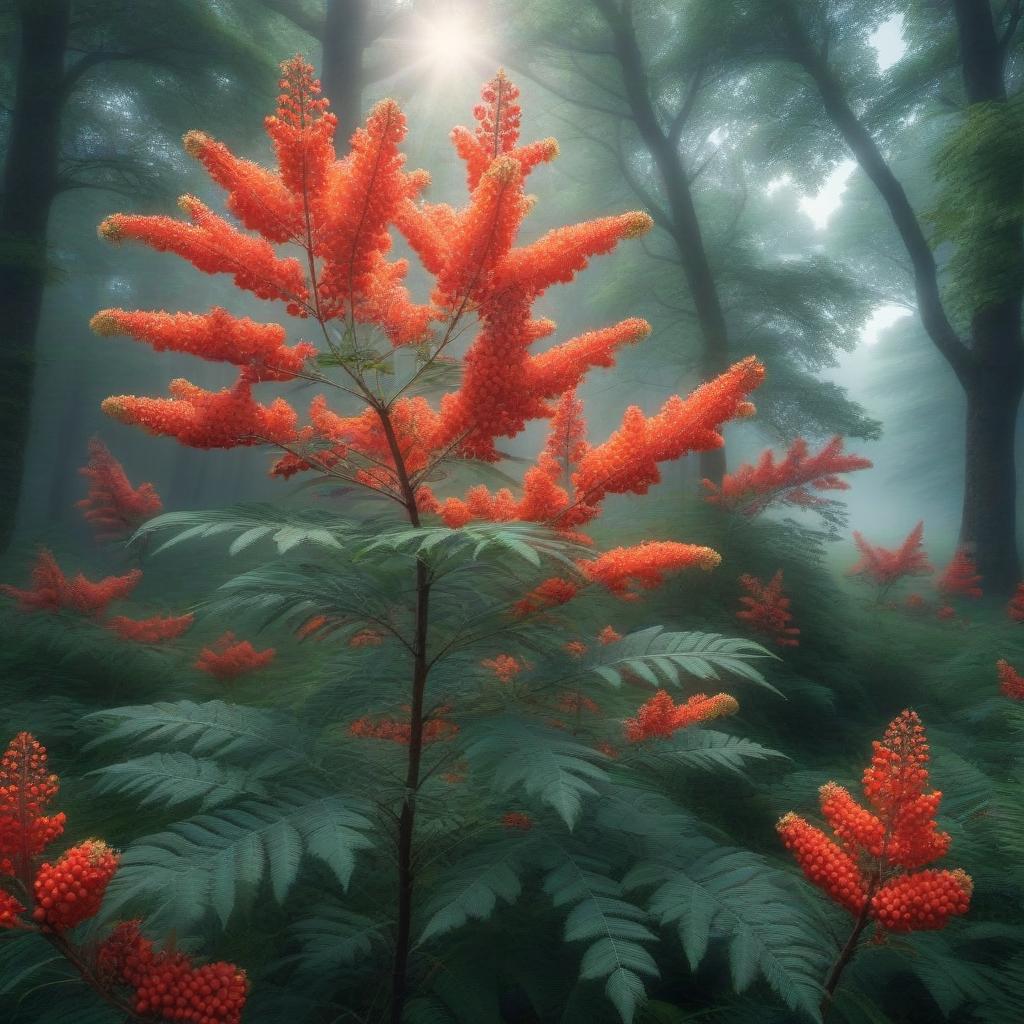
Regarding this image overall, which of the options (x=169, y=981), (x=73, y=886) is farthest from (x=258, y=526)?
(x=169, y=981)

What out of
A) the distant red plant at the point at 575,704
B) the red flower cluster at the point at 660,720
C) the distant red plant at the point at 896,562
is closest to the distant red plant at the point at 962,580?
the distant red plant at the point at 896,562

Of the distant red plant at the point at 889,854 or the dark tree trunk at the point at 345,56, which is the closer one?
the distant red plant at the point at 889,854

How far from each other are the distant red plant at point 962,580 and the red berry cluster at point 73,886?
33.9 feet

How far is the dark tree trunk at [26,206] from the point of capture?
21.7 ft

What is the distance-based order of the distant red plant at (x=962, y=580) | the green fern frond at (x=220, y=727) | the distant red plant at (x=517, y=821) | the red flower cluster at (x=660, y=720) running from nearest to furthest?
the green fern frond at (x=220, y=727) → the distant red plant at (x=517, y=821) → the red flower cluster at (x=660, y=720) → the distant red plant at (x=962, y=580)

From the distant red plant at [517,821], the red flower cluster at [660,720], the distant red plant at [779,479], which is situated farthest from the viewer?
the distant red plant at [779,479]

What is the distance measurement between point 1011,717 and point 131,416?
4171 millimetres

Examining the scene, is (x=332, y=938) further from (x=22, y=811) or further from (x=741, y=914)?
(x=741, y=914)

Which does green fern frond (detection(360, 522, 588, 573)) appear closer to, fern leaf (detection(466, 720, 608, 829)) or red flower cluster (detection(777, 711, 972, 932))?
fern leaf (detection(466, 720, 608, 829))

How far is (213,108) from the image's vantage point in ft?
26.2

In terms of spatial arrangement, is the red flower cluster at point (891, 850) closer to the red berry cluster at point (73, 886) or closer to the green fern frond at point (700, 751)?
the green fern frond at point (700, 751)

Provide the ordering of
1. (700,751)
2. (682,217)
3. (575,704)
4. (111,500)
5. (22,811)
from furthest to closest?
(682,217)
(111,500)
(575,704)
(700,751)
(22,811)

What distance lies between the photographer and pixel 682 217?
31.0 feet

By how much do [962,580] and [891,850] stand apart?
9.00m
